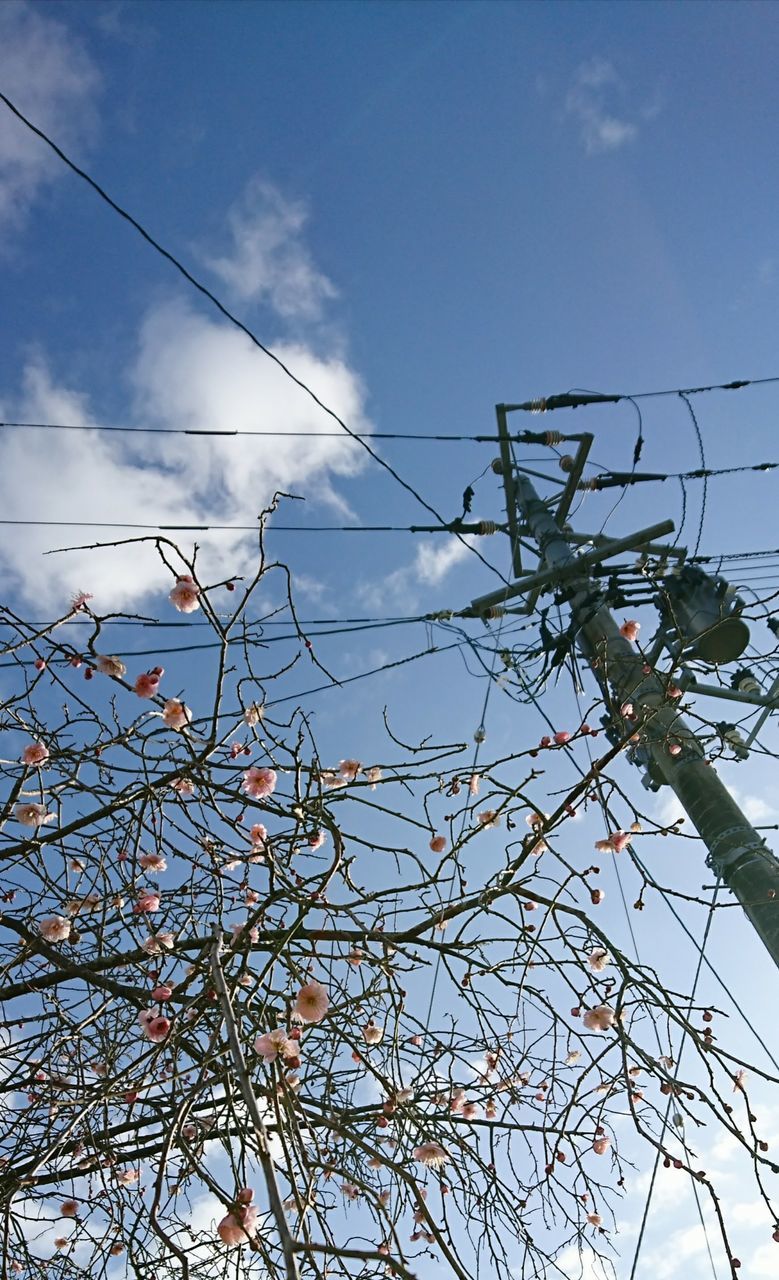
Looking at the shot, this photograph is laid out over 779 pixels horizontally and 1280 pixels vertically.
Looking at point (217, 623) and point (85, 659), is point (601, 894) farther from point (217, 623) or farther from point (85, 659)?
point (85, 659)

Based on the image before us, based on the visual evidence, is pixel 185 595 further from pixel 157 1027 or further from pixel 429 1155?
pixel 429 1155

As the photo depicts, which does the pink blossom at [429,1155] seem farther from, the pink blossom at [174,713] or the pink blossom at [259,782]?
the pink blossom at [174,713]

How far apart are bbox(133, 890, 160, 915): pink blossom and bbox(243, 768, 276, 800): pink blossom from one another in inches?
18.6

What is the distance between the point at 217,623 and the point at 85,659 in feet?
2.15

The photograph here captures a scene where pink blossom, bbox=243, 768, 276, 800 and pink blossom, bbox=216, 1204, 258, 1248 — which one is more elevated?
pink blossom, bbox=243, 768, 276, 800

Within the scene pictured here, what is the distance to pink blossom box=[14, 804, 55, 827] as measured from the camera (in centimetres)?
247

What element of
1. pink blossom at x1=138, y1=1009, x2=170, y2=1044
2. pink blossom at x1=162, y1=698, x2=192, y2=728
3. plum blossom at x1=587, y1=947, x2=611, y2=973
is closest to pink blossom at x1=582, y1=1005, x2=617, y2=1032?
plum blossom at x1=587, y1=947, x2=611, y2=973

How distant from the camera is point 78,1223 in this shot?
2.77 metres

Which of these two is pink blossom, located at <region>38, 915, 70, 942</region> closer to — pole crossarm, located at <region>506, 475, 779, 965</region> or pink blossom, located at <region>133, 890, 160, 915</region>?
pink blossom, located at <region>133, 890, 160, 915</region>

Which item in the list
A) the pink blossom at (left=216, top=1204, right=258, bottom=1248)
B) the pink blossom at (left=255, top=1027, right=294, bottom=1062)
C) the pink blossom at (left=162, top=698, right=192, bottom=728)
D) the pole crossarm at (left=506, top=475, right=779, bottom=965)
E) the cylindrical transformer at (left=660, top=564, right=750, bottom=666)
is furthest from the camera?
the cylindrical transformer at (left=660, top=564, right=750, bottom=666)

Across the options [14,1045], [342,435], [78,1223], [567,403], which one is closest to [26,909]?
[14,1045]

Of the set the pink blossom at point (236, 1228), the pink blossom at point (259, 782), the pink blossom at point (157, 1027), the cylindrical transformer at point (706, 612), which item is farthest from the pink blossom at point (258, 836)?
the cylindrical transformer at point (706, 612)

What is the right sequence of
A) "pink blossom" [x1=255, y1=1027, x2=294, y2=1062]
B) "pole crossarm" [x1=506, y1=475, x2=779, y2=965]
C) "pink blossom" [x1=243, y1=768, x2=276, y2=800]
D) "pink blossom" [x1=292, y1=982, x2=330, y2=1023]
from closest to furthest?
"pink blossom" [x1=255, y1=1027, x2=294, y2=1062]
"pink blossom" [x1=292, y1=982, x2=330, y2=1023]
"pink blossom" [x1=243, y1=768, x2=276, y2=800]
"pole crossarm" [x1=506, y1=475, x2=779, y2=965]

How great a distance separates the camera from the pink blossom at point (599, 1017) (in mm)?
2680
